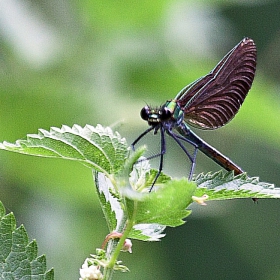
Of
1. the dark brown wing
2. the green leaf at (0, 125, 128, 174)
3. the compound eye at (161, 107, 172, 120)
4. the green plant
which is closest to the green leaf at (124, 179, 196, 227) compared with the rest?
the green plant

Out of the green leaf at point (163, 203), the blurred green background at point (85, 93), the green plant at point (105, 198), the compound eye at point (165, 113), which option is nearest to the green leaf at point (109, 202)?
the green plant at point (105, 198)

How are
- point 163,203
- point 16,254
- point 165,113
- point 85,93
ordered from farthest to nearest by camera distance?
1. point 85,93
2. point 165,113
3. point 16,254
4. point 163,203

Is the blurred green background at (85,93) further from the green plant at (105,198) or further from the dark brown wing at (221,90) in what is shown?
the green plant at (105,198)

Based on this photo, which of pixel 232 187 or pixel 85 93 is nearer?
pixel 232 187

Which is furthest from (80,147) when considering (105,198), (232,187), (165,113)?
(165,113)

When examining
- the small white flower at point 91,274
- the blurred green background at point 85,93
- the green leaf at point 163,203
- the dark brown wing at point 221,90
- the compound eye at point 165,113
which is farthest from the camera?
the blurred green background at point 85,93

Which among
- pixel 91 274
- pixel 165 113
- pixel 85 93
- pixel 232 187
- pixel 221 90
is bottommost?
pixel 91 274

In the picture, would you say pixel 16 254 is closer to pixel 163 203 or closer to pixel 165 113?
pixel 163 203

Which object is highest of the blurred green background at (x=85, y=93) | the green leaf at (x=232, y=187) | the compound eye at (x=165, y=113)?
the blurred green background at (x=85, y=93)
